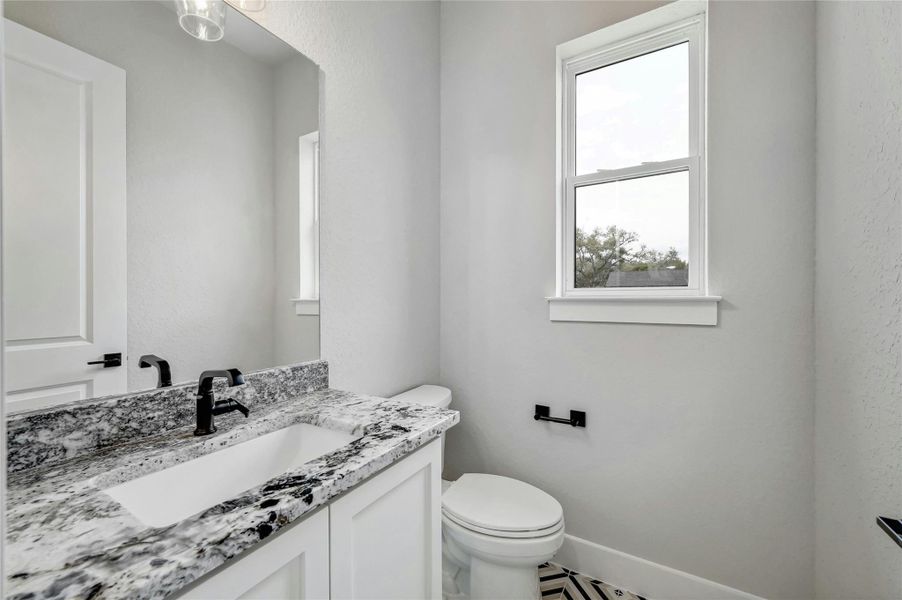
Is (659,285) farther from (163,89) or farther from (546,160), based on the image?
(163,89)

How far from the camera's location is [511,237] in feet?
6.09

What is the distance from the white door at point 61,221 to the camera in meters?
0.77

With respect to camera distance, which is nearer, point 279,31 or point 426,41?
point 279,31

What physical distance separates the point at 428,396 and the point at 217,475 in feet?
3.23

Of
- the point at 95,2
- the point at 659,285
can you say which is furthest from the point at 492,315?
the point at 95,2

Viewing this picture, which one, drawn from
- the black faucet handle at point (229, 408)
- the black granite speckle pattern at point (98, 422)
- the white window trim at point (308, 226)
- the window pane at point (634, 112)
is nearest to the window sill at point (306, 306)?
the white window trim at point (308, 226)

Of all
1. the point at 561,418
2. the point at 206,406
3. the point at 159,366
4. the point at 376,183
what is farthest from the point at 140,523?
the point at 561,418

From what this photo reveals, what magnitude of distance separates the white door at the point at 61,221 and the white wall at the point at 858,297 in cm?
174

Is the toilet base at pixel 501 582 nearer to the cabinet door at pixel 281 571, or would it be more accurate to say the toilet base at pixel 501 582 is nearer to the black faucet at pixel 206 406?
the cabinet door at pixel 281 571

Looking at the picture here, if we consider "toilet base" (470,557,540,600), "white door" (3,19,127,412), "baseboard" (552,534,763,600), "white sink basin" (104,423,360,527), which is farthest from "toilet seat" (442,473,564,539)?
"white door" (3,19,127,412)

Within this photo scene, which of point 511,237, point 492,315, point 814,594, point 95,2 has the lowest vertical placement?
point 814,594

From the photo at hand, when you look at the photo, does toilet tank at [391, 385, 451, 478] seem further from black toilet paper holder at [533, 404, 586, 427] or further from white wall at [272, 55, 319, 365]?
white wall at [272, 55, 319, 365]

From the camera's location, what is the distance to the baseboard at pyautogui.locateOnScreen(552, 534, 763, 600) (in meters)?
1.46

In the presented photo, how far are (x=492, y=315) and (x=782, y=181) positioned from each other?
119 centimetres
